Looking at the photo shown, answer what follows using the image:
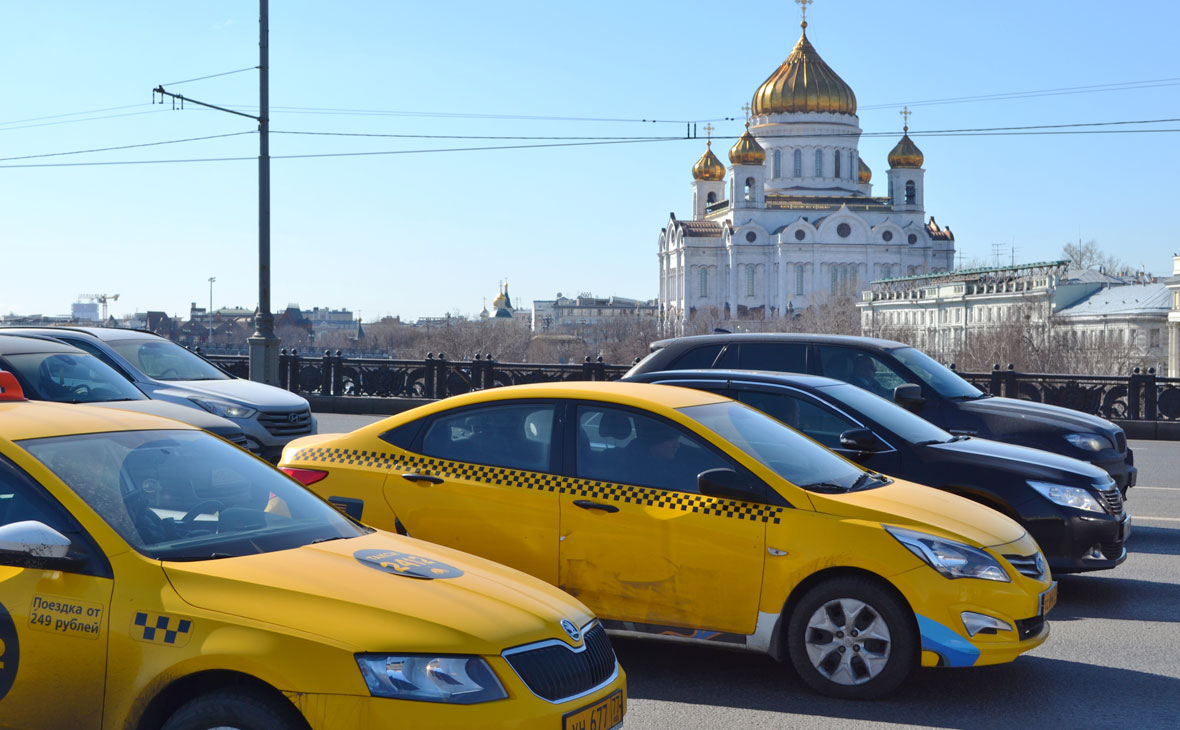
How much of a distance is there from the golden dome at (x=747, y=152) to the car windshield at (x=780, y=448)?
127m

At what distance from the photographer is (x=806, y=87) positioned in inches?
4906

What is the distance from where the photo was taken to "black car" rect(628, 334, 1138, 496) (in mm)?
9875

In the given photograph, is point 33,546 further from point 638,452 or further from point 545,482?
point 638,452

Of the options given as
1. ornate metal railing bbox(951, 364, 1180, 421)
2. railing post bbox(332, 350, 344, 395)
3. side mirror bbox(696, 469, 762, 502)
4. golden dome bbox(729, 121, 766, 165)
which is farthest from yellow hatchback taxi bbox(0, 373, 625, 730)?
golden dome bbox(729, 121, 766, 165)

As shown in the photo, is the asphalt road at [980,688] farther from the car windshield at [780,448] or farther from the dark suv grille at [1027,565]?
the car windshield at [780,448]

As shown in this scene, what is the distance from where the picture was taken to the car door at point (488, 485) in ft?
20.2

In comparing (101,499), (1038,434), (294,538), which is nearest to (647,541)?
(294,538)

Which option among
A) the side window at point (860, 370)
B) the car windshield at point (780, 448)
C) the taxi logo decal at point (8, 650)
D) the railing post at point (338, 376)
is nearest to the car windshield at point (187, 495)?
the taxi logo decal at point (8, 650)

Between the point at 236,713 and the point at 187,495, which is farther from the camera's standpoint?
the point at 187,495

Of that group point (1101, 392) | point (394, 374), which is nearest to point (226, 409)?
point (394, 374)

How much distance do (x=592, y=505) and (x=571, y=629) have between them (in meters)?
2.02

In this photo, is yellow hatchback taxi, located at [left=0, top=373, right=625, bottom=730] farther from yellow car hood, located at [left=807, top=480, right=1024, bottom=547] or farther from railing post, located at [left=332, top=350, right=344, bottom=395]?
railing post, located at [left=332, top=350, right=344, bottom=395]

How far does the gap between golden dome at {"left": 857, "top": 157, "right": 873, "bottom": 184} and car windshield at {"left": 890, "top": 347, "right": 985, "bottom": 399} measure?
443ft

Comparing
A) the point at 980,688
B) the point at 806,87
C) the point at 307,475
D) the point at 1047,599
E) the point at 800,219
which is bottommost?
the point at 980,688
